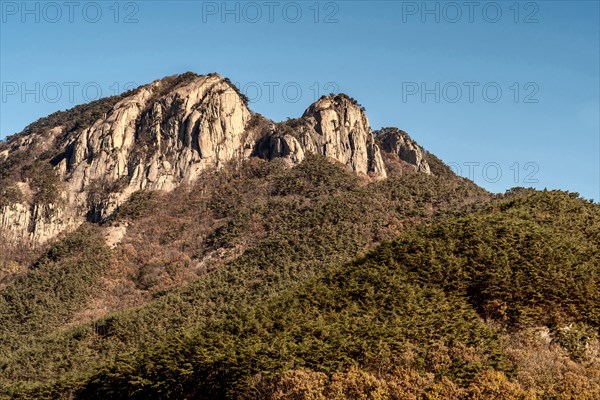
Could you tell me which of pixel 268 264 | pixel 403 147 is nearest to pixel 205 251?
pixel 268 264

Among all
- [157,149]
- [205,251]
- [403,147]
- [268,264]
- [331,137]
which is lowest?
[268,264]

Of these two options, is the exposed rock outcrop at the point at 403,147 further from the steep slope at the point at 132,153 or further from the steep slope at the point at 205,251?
the steep slope at the point at 132,153

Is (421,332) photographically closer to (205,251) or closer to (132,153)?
(205,251)

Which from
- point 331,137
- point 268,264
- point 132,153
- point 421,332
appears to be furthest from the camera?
point 331,137

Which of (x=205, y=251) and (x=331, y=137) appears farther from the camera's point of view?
(x=331, y=137)

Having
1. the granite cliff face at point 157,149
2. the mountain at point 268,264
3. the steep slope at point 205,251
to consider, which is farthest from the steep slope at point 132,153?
the steep slope at point 205,251

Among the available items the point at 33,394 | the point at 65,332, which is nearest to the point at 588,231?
the point at 33,394

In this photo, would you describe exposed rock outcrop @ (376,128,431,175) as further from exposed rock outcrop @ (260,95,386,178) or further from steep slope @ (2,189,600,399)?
steep slope @ (2,189,600,399)

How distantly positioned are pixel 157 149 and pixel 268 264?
49806 mm

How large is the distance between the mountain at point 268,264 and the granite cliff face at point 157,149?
40 cm

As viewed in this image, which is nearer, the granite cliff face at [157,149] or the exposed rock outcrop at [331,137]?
the granite cliff face at [157,149]

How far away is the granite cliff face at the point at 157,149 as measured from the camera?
122250 mm

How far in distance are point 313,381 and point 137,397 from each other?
608 inches

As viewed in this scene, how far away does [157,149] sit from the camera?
128 meters
